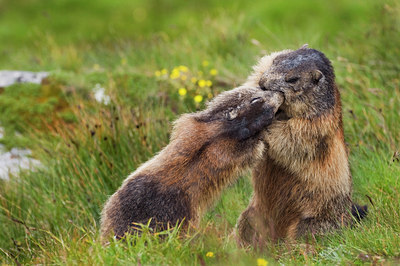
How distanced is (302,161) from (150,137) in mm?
2236

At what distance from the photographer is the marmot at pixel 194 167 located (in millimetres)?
4434

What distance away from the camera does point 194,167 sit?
14.9ft

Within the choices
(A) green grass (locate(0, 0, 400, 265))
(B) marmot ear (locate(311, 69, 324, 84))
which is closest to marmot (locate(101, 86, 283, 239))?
(A) green grass (locate(0, 0, 400, 265))

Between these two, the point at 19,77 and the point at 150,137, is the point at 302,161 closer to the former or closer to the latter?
the point at 150,137

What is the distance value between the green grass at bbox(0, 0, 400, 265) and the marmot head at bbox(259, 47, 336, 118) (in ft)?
3.34

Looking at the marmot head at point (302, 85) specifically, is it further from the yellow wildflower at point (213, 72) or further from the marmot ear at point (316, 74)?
the yellow wildflower at point (213, 72)

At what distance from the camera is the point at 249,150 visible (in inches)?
185

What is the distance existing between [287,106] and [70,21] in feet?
42.0

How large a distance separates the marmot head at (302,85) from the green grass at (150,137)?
3.34 ft

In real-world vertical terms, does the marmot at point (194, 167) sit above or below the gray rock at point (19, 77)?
below

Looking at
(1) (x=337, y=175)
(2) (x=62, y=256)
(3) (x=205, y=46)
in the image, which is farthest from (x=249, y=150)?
(3) (x=205, y=46)

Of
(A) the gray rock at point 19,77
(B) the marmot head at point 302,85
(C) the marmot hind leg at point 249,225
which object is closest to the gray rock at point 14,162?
(A) the gray rock at point 19,77

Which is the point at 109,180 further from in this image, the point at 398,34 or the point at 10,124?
the point at 398,34

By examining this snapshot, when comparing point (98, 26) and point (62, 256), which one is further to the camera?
point (98, 26)
